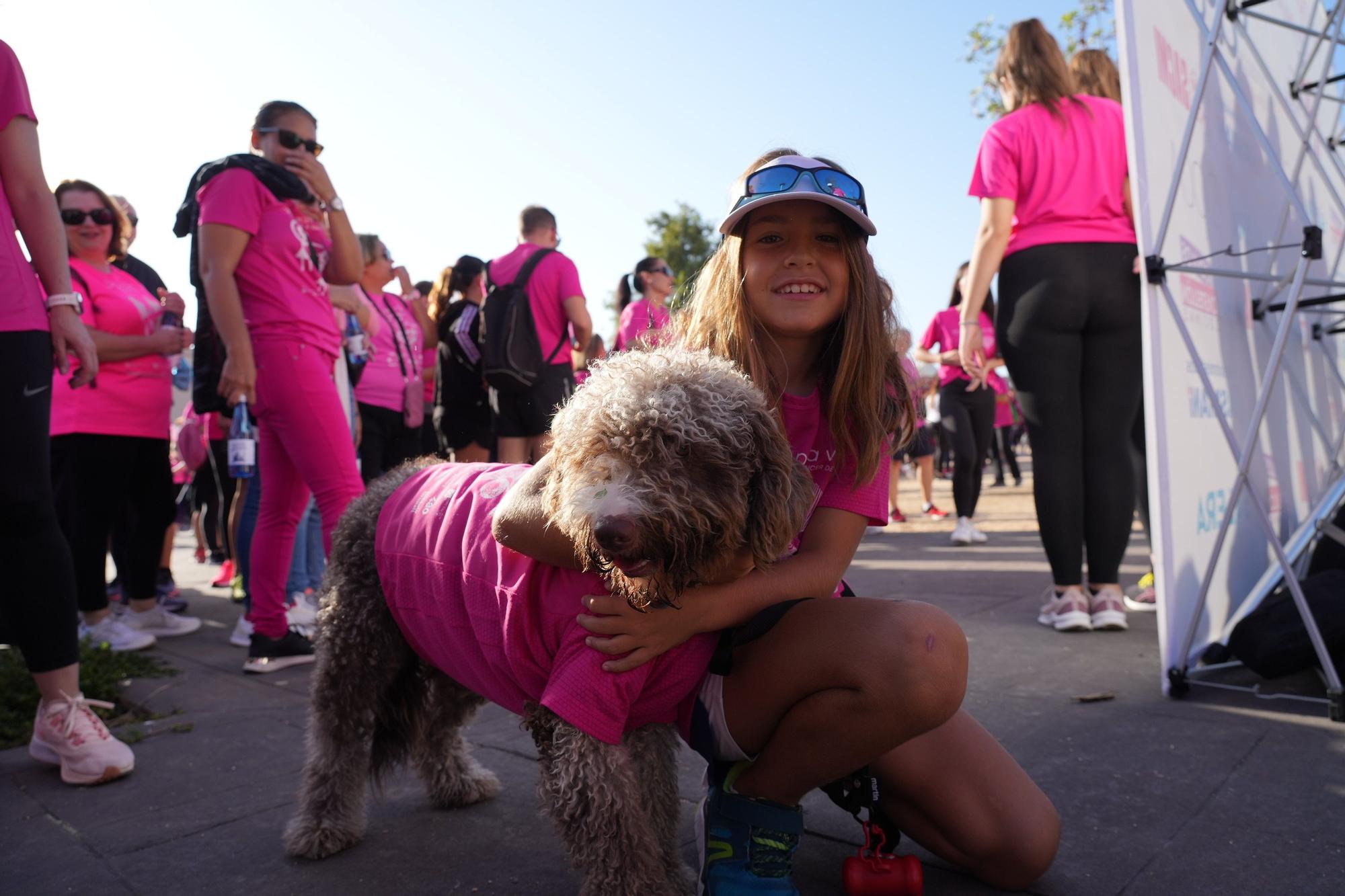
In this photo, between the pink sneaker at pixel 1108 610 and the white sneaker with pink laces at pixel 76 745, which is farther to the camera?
the pink sneaker at pixel 1108 610

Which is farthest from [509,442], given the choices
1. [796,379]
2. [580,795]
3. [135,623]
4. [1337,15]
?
[1337,15]

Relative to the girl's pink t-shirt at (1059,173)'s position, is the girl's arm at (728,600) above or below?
below

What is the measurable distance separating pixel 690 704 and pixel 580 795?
365mm

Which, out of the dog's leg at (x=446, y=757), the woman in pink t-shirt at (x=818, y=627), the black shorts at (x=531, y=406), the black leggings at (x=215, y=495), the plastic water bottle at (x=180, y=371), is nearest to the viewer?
the woman in pink t-shirt at (x=818, y=627)

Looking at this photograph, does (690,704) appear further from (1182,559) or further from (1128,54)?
(1128,54)

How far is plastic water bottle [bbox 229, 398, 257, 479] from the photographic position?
4512 mm

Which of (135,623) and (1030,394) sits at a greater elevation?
(1030,394)

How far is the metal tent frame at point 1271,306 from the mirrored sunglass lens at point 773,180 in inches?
64.4

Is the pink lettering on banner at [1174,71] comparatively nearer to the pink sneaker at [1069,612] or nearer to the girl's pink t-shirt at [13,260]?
the pink sneaker at [1069,612]

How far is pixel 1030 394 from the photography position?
4152mm

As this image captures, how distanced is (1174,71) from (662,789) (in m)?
3.38

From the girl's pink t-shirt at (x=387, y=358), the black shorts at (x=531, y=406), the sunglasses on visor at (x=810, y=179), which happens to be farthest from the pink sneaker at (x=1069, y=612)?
the girl's pink t-shirt at (x=387, y=358)

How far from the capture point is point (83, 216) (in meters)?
4.67

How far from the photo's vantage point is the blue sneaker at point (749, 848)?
1.85 m
